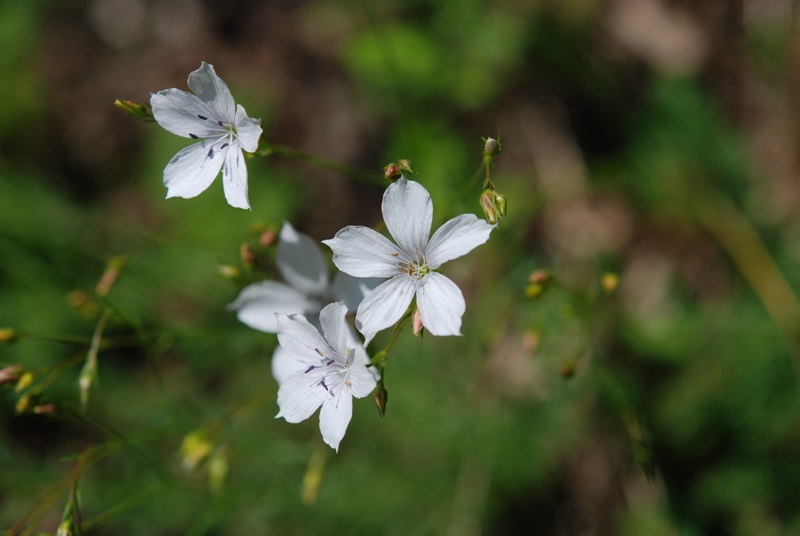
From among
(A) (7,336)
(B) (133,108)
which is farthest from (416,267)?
(A) (7,336)

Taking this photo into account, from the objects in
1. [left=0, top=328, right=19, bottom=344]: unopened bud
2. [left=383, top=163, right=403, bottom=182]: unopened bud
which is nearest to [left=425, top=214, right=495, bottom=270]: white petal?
[left=383, top=163, right=403, bottom=182]: unopened bud

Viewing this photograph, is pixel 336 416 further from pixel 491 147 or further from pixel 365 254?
pixel 491 147

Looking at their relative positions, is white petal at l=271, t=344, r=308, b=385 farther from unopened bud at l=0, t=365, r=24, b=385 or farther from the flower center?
unopened bud at l=0, t=365, r=24, b=385

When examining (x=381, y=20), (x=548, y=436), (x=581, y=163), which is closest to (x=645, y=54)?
(x=581, y=163)

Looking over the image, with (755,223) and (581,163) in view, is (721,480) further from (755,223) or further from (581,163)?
(581,163)

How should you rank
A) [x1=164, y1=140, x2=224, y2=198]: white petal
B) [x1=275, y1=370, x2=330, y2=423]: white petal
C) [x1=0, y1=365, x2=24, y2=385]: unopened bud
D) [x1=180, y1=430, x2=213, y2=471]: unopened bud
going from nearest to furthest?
[x1=275, y1=370, x2=330, y2=423]: white petal, [x1=164, y1=140, x2=224, y2=198]: white petal, [x1=0, y1=365, x2=24, y2=385]: unopened bud, [x1=180, y1=430, x2=213, y2=471]: unopened bud
